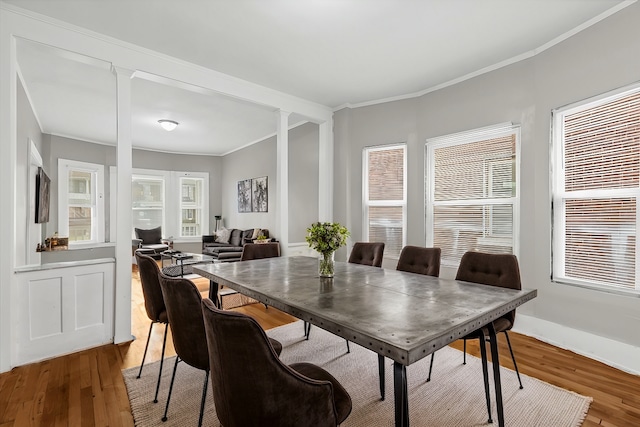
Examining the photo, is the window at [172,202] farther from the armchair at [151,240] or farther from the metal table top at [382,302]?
the metal table top at [382,302]

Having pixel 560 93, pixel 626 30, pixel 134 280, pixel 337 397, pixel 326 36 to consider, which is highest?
pixel 326 36

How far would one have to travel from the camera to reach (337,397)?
4.10 ft

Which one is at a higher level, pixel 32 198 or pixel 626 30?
pixel 626 30

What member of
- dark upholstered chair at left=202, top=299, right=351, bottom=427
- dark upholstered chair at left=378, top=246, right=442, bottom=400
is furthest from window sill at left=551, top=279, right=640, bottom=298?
dark upholstered chair at left=202, top=299, right=351, bottom=427

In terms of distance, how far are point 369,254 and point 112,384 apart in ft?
7.70

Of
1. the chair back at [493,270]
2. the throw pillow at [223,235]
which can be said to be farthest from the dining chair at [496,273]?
the throw pillow at [223,235]

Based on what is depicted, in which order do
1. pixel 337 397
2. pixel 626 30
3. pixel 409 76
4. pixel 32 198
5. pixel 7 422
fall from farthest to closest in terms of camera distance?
pixel 32 198, pixel 409 76, pixel 626 30, pixel 7 422, pixel 337 397

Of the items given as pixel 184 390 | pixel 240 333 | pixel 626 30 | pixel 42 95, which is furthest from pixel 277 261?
pixel 42 95

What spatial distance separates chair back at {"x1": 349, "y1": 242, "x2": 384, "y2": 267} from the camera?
121 inches

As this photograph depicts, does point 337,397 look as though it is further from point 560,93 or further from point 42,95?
point 42,95

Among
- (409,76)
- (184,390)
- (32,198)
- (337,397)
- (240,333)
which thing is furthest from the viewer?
(32,198)

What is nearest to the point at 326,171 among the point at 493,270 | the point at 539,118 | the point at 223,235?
the point at 539,118

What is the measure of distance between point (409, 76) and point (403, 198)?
5.14ft

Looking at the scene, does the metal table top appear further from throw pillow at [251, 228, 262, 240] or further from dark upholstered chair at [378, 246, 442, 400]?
throw pillow at [251, 228, 262, 240]
